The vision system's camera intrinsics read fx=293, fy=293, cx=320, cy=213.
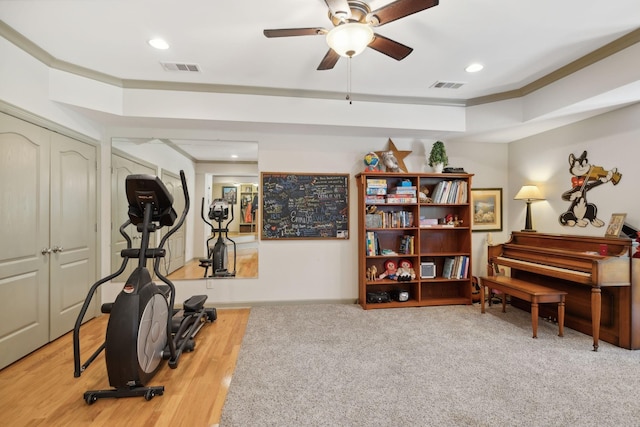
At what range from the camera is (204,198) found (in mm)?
3889

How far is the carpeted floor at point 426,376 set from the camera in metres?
1.80

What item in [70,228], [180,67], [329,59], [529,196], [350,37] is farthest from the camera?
[529,196]

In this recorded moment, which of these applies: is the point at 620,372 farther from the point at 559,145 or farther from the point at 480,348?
the point at 559,145

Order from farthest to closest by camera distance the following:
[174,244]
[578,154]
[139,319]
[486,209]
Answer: [486,209] → [174,244] → [578,154] → [139,319]

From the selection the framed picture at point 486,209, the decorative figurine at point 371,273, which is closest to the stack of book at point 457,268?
the framed picture at point 486,209

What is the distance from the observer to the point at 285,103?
139 inches

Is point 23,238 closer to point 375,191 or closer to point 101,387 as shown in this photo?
point 101,387

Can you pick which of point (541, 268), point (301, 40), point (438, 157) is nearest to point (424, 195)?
point (438, 157)

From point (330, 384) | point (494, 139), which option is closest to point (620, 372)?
point (330, 384)

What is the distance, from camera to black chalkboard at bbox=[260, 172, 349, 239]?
3.98 meters

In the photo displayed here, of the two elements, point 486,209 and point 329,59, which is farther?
point 486,209

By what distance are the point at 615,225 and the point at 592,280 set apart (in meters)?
0.79

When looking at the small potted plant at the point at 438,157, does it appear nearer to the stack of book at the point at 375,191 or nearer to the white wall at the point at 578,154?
the stack of book at the point at 375,191

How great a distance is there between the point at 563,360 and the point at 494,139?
3.03m
